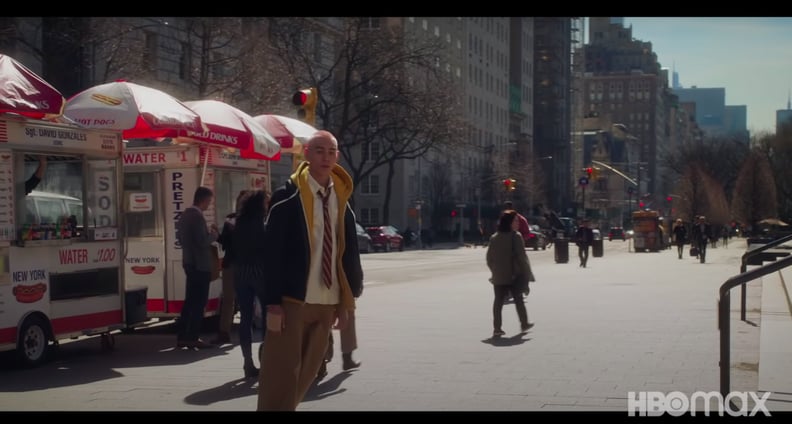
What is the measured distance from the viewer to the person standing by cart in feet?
39.3

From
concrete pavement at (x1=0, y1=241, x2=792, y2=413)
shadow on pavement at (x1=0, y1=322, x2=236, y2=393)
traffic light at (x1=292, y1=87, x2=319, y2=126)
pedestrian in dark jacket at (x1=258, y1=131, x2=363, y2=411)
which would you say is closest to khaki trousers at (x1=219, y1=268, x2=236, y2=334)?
shadow on pavement at (x1=0, y1=322, x2=236, y2=393)

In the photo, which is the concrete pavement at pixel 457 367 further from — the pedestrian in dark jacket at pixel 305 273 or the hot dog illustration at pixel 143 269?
the pedestrian in dark jacket at pixel 305 273

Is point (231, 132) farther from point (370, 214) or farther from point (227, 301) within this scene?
point (370, 214)

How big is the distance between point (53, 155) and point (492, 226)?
277 ft

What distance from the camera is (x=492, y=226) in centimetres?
9500

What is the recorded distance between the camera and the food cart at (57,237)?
417 inches

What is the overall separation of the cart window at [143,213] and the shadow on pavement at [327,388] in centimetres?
467

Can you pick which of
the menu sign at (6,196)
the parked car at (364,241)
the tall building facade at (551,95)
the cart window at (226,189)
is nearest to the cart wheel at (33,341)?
the menu sign at (6,196)

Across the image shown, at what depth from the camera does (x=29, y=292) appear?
35.4 feet

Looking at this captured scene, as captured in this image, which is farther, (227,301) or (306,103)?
(306,103)

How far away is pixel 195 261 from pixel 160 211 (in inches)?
82.2

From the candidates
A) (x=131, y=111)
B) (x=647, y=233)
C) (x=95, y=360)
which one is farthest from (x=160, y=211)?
(x=647, y=233)

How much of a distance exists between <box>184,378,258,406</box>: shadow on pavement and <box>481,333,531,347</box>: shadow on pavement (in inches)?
143

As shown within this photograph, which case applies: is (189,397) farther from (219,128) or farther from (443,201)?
(443,201)
